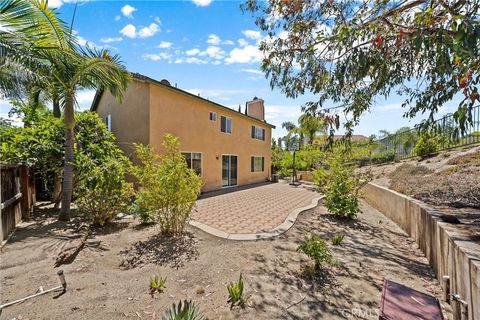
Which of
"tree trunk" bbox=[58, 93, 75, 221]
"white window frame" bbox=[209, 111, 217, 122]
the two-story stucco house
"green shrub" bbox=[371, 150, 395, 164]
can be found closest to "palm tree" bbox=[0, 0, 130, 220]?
"tree trunk" bbox=[58, 93, 75, 221]

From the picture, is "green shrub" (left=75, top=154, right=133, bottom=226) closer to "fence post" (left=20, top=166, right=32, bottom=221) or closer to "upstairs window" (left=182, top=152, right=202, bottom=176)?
"fence post" (left=20, top=166, right=32, bottom=221)

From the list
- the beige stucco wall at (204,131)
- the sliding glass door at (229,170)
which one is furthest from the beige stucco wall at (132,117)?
the sliding glass door at (229,170)

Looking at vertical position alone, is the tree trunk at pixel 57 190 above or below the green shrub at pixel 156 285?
above

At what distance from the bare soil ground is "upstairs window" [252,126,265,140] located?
9.36 m

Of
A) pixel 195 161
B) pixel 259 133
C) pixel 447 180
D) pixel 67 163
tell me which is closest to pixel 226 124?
pixel 195 161

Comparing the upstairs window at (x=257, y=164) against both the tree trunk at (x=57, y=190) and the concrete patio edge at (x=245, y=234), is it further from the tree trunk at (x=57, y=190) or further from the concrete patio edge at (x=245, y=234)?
the tree trunk at (x=57, y=190)

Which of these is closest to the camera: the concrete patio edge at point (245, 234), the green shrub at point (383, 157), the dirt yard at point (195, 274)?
the dirt yard at point (195, 274)

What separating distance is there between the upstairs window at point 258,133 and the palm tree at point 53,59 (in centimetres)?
1272

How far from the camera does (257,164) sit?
2055cm

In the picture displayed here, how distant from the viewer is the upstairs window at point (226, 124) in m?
15.5

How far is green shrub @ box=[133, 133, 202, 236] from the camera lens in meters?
5.43

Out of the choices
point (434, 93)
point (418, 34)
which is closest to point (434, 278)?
point (434, 93)

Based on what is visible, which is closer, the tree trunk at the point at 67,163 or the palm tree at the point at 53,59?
the palm tree at the point at 53,59

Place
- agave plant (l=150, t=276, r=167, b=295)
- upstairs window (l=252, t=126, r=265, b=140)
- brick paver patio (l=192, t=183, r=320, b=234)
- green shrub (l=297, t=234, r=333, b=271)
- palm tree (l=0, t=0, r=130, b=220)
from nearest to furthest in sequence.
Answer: agave plant (l=150, t=276, r=167, b=295), green shrub (l=297, t=234, r=333, b=271), palm tree (l=0, t=0, r=130, b=220), brick paver patio (l=192, t=183, r=320, b=234), upstairs window (l=252, t=126, r=265, b=140)
